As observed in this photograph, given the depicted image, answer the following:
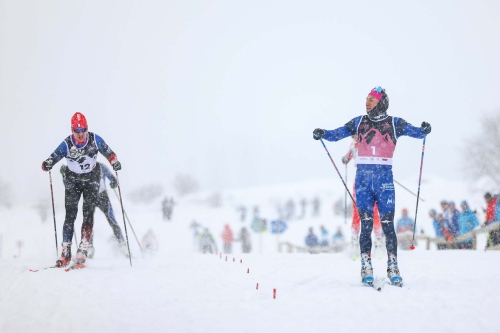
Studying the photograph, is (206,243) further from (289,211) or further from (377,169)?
(289,211)

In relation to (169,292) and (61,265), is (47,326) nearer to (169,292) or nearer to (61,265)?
(169,292)

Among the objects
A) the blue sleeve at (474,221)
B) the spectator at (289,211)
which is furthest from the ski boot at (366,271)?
the spectator at (289,211)

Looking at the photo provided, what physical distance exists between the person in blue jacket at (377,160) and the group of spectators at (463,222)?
662cm

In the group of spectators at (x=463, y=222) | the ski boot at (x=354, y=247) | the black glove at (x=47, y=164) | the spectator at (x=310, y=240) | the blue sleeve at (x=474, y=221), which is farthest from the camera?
the spectator at (x=310, y=240)

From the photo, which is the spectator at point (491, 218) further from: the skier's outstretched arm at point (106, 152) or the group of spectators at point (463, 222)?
the skier's outstretched arm at point (106, 152)

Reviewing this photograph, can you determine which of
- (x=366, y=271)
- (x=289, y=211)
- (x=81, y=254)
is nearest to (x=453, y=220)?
(x=366, y=271)

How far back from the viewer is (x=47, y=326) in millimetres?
2857

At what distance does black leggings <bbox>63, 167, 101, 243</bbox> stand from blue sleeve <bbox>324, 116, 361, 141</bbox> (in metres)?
3.80

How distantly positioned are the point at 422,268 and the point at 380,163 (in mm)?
2065

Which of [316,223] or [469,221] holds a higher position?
[469,221]

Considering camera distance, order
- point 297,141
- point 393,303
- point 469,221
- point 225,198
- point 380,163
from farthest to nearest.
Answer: point 297,141 < point 225,198 < point 469,221 < point 380,163 < point 393,303

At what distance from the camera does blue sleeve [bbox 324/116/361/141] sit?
4941 millimetres

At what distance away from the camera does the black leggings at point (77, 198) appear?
6.33 m

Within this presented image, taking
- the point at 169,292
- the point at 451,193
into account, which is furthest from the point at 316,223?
the point at 169,292
